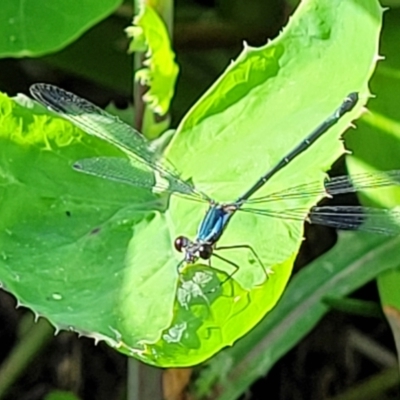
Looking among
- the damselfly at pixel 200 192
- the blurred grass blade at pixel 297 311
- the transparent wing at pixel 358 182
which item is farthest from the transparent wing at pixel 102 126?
the blurred grass blade at pixel 297 311

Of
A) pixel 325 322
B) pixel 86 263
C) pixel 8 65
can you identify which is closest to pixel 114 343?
pixel 86 263

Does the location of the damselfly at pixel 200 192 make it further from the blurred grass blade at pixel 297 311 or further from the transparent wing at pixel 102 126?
the blurred grass blade at pixel 297 311

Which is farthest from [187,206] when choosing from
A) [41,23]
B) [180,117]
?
[180,117]

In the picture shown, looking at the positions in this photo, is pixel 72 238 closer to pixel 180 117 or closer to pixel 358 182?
pixel 358 182

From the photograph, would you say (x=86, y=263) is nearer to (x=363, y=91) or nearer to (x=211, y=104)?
(x=211, y=104)

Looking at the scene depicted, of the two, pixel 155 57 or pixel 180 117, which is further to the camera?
pixel 180 117

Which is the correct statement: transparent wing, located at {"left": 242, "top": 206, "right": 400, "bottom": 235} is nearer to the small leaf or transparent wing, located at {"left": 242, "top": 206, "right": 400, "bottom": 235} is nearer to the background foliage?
the background foliage
